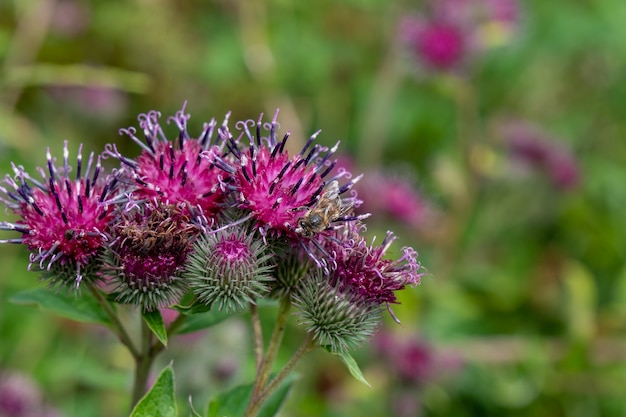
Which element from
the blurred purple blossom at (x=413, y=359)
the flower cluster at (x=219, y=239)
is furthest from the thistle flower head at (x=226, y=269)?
the blurred purple blossom at (x=413, y=359)

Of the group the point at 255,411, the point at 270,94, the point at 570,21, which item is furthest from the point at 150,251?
the point at 570,21

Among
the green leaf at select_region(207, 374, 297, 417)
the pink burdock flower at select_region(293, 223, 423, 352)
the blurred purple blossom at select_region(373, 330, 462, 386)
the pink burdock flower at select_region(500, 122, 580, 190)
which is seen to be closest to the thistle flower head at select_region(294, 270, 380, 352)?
the pink burdock flower at select_region(293, 223, 423, 352)

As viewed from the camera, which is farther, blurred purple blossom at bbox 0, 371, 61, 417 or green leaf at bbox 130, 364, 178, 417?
blurred purple blossom at bbox 0, 371, 61, 417

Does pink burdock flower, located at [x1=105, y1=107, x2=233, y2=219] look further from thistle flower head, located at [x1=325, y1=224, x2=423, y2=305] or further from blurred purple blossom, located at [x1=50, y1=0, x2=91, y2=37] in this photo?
blurred purple blossom, located at [x1=50, y1=0, x2=91, y2=37]

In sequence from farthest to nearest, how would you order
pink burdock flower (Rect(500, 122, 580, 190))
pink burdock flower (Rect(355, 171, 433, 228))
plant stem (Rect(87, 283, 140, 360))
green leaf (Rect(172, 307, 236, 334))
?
1. pink burdock flower (Rect(500, 122, 580, 190))
2. pink burdock flower (Rect(355, 171, 433, 228))
3. green leaf (Rect(172, 307, 236, 334))
4. plant stem (Rect(87, 283, 140, 360))

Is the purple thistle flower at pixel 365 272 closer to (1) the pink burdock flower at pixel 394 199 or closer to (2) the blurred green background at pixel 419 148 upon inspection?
(2) the blurred green background at pixel 419 148

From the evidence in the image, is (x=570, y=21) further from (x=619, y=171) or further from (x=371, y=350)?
(x=371, y=350)
